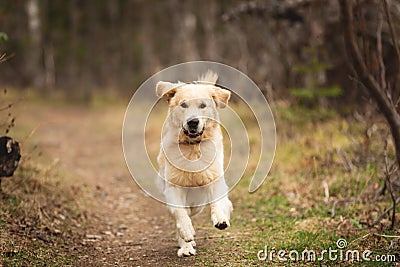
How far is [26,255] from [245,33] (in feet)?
44.1

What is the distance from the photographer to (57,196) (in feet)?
23.3

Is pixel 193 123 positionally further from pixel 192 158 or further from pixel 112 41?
pixel 112 41

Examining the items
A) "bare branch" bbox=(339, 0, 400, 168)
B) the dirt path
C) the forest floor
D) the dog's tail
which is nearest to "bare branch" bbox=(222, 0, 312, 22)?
the forest floor

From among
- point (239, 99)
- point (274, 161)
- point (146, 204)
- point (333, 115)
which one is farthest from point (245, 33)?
point (146, 204)

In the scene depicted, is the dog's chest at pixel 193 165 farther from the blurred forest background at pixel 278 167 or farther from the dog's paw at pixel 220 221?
the blurred forest background at pixel 278 167

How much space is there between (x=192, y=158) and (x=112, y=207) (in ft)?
9.46

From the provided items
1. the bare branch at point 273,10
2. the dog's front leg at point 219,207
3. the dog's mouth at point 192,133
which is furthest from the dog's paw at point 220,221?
the bare branch at point 273,10

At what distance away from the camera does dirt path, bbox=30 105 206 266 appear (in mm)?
5336

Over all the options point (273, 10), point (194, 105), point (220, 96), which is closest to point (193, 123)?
point (194, 105)

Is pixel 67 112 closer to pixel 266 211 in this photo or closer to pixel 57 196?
pixel 57 196

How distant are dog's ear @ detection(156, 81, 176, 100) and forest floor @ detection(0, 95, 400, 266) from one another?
1.66 m

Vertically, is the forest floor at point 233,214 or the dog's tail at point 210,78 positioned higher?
the dog's tail at point 210,78

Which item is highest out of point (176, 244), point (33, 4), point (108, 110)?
point (33, 4)

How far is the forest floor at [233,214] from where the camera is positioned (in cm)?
511
